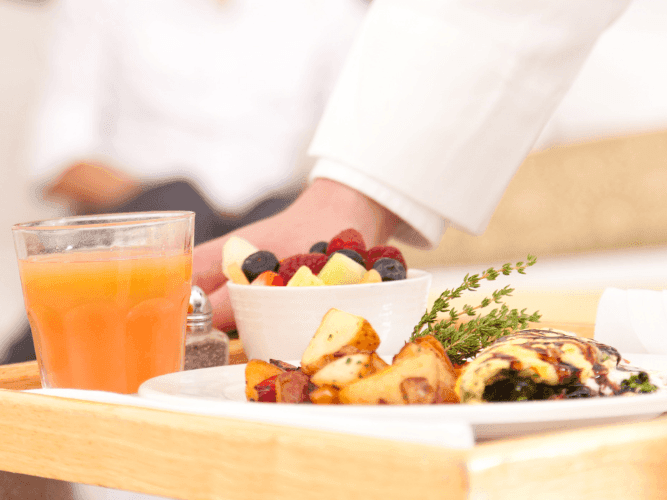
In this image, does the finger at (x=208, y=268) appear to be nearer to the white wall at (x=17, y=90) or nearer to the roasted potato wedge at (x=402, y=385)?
the roasted potato wedge at (x=402, y=385)

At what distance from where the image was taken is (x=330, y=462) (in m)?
0.26

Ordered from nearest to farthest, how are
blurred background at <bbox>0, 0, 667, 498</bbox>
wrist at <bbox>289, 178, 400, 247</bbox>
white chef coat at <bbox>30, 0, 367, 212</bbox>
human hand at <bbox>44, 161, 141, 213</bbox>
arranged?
wrist at <bbox>289, 178, 400, 247</bbox> → human hand at <bbox>44, 161, 141, 213</bbox> → white chef coat at <bbox>30, 0, 367, 212</bbox> → blurred background at <bbox>0, 0, 667, 498</bbox>

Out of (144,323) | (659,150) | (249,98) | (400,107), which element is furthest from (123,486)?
(659,150)

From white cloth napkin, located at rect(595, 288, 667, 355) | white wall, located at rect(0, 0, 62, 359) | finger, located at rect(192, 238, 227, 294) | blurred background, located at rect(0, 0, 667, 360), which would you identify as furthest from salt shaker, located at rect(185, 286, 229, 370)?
white wall, located at rect(0, 0, 62, 359)

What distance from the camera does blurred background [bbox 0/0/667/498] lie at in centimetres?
268

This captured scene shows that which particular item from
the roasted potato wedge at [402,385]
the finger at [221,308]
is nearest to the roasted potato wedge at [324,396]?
the roasted potato wedge at [402,385]

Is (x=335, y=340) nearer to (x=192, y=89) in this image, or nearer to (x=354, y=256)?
(x=354, y=256)

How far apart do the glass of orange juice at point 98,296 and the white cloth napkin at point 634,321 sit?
37cm

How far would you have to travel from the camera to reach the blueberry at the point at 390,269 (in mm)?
622

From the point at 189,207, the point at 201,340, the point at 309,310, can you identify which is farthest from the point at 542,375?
the point at 189,207

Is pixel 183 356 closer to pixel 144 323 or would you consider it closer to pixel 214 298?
pixel 144 323

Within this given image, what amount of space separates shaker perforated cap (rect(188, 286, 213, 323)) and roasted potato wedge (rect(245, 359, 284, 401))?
0.27m

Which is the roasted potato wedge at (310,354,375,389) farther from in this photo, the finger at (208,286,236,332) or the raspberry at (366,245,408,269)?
the finger at (208,286,236,332)

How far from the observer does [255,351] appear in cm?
64
